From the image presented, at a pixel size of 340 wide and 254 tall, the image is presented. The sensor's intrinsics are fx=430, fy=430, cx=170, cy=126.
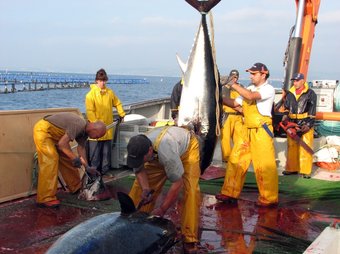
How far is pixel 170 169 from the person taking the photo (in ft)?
13.4

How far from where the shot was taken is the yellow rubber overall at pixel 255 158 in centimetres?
582

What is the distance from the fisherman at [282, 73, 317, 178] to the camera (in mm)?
7551

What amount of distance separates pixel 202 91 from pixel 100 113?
117 inches

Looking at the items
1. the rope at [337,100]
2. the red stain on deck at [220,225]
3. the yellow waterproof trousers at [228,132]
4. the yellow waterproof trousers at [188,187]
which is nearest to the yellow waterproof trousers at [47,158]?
the red stain on deck at [220,225]

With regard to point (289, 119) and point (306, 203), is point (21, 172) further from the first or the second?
point (289, 119)

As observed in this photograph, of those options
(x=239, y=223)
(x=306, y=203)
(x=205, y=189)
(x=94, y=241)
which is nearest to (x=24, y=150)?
(x=205, y=189)

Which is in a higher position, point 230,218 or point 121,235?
point 121,235

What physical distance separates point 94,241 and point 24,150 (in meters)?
3.74

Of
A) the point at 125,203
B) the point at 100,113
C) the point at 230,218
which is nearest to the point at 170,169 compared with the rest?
the point at 125,203

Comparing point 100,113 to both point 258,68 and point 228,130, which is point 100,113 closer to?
point 228,130

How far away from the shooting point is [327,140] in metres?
9.61

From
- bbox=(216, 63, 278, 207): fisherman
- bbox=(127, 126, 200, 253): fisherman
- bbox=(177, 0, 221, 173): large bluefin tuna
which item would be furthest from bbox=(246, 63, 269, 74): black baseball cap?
Answer: bbox=(127, 126, 200, 253): fisherman

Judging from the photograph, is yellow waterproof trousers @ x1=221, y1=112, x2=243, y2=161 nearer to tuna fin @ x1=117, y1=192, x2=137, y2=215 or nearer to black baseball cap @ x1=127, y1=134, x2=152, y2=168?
black baseball cap @ x1=127, y1=134, x2=152, y2=168

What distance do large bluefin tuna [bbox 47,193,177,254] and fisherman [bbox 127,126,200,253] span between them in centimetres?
45
